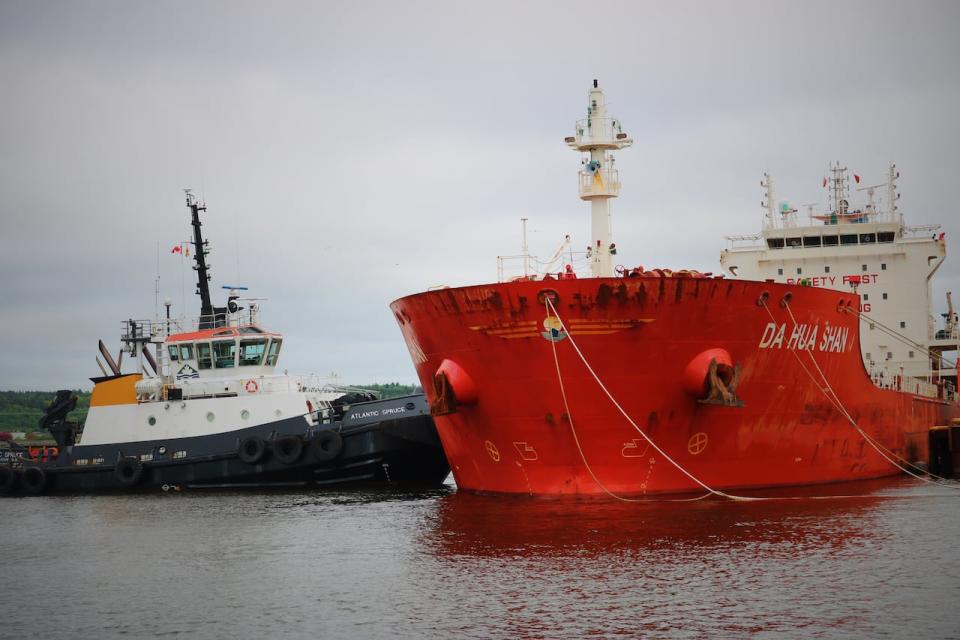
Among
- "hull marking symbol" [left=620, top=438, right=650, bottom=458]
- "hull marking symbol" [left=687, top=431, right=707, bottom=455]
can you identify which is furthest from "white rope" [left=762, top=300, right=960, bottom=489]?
"hull marking symbol" [left=620, top=438, right=650, bottom=458]

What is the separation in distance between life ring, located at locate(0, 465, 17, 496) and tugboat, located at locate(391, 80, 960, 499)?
1372cm

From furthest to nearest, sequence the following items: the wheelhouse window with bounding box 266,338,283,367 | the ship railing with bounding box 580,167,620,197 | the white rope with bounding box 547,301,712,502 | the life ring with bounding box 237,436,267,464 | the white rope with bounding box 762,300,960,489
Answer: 1. the wheelhouse window with bounding box 266,338,283,367
2. the life ring with bounding box 237,436,267,464
3. the ship railing with bounding box 580,167,620,197
4. the white rope with bounding box 762,300,960,489
5. the white rope with bounding box 547,301,712,502

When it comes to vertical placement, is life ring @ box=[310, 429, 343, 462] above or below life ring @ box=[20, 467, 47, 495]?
above

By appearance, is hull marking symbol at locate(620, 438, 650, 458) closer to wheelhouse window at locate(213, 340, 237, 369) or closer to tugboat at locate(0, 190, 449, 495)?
tugboat at locate(0, 190, 449, 495)

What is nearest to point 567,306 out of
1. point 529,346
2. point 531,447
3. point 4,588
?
point 529,346

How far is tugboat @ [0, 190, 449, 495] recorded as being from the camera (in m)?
24.8

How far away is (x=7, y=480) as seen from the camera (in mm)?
28578

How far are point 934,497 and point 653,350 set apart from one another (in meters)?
6.88

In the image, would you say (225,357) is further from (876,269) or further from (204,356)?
(876,269)

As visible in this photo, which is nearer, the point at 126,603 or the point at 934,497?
the point at 126,603

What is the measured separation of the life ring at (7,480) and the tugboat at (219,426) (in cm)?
4

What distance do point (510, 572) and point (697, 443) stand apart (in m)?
5.40

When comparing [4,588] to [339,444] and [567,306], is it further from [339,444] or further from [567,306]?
[339,444]

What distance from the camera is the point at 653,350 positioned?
55.8 feet
